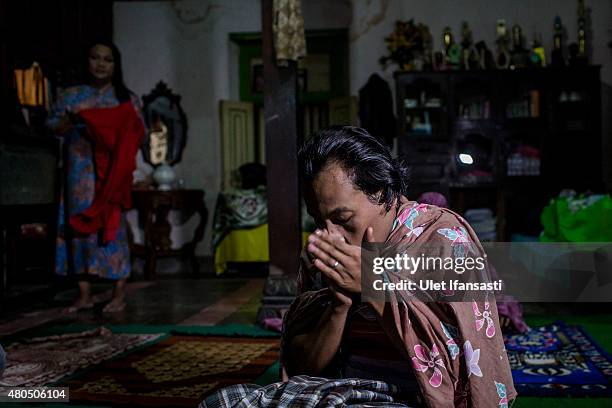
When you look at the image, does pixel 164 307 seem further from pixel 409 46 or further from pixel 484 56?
pixel 484 56

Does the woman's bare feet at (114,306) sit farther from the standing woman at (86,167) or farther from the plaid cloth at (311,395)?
the plaid cloth at (311,395)

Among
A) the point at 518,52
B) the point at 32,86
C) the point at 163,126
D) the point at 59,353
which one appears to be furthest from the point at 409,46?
the point at 59,353

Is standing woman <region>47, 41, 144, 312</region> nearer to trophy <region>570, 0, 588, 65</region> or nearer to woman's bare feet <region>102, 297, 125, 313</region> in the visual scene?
woman's bare feet <region>102, 297, 125, 313</region>

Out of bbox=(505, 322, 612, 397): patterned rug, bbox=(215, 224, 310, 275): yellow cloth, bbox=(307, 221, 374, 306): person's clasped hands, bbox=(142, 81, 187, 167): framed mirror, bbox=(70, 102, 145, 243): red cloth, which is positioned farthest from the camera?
bbox=(142, 81, 187, 167): framed mirror

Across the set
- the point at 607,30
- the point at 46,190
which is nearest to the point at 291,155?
the point at 46,190

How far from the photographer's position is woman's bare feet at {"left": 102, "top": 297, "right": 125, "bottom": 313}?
453cm

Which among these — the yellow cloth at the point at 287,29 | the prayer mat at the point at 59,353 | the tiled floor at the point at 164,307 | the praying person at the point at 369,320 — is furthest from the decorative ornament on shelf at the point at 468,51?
the praying person at the point at 369,320

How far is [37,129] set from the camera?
5.53m

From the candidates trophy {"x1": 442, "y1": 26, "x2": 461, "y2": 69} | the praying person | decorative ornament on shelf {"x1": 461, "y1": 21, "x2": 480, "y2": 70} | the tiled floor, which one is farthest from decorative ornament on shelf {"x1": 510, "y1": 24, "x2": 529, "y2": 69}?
the praying person

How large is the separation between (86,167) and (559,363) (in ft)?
10.3

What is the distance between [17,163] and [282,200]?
211cm

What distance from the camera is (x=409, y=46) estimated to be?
752 cm

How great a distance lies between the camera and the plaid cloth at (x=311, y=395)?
47.4 inches

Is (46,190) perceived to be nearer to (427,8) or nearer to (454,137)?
(454,137)
